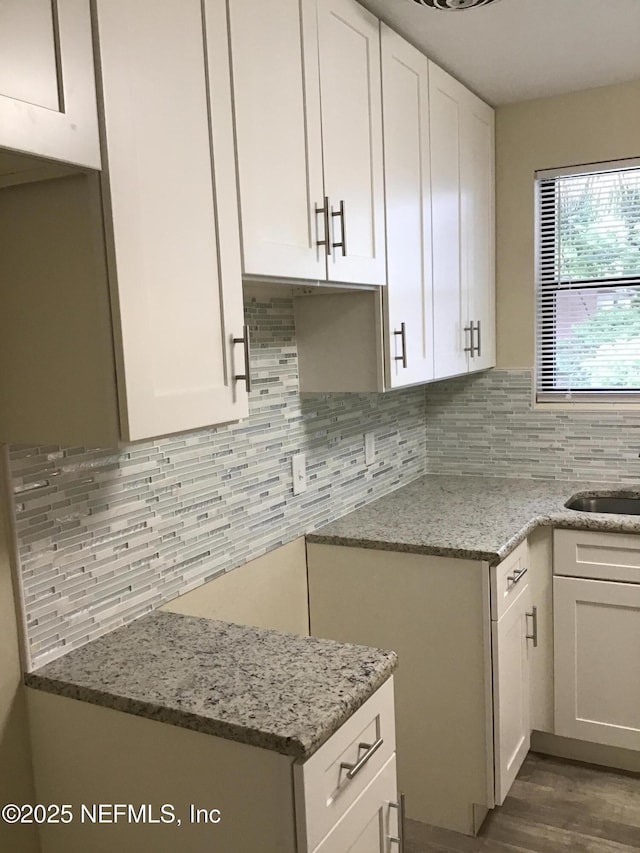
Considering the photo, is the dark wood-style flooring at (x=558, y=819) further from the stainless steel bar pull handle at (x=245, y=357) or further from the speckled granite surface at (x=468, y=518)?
the stainless steel bar pull handle at (x=245, y=357)

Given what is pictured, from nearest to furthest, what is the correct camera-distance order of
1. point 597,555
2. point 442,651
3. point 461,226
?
1. point 442,651
2. point 597,555
3. point 461,226

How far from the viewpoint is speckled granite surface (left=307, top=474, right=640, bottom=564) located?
223cm

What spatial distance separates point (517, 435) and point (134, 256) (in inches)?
89.9

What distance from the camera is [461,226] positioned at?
9.11 ft

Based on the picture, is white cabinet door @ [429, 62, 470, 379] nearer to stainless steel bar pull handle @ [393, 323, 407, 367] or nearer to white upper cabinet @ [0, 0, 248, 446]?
stainless steel bar pull handle @ [393, 323, 407, 367]

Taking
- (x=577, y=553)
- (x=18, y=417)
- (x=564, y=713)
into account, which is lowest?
(x=564, y=713)

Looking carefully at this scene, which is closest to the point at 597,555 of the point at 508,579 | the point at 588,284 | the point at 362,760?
the point at 508,579

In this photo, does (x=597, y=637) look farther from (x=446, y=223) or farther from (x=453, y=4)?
(x=453, y=4)

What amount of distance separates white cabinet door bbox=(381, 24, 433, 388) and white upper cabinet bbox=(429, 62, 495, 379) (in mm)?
84

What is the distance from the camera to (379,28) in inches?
82.9

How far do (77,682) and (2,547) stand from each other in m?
0.29

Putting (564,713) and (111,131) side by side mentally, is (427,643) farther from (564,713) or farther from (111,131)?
(111,131)

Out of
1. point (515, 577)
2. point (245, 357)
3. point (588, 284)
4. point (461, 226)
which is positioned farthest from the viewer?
point (588, 284)

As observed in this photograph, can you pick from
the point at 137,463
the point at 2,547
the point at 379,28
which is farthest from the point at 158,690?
the point at 379,28
